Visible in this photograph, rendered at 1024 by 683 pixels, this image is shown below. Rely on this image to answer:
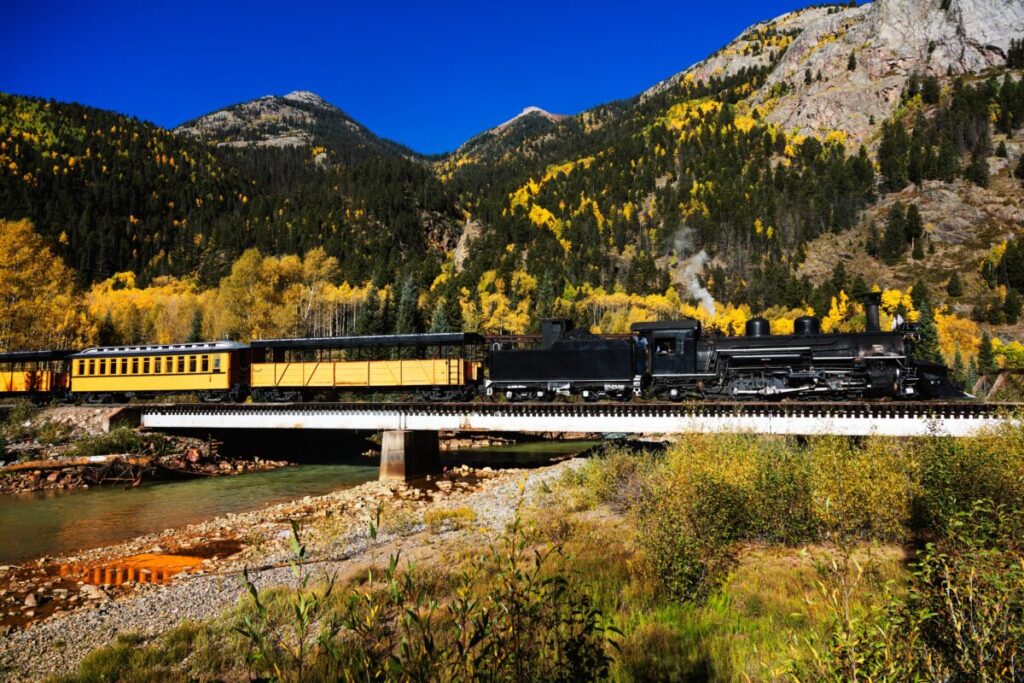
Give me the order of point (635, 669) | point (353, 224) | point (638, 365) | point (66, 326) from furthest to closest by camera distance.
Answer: point (353, 224) → point (66, 326) → point (638, 365) → point (635, 669)

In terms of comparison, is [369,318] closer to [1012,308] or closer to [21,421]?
[21,421]

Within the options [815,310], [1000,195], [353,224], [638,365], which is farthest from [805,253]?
[638,365]

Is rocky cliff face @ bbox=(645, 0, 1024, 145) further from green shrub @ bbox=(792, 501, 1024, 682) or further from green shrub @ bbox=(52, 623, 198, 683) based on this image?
green shrub @ bbox=(52, 623, 198, 683)

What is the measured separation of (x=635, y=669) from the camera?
6.36 meters

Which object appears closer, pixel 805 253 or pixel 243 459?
pixel 243 459

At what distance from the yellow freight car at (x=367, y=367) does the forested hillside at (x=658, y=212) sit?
31.6 metres

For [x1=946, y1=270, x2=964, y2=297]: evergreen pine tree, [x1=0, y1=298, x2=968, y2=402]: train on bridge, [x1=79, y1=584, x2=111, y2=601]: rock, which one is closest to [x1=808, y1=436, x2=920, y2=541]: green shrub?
[x1=0, y1=298, x2=968, y2=402]: train on bridge

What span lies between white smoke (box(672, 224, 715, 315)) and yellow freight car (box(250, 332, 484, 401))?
3246 inches

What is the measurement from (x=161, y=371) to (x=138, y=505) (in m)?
12.3

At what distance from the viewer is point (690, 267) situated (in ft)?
Result: 395

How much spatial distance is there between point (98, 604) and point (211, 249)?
397 ft

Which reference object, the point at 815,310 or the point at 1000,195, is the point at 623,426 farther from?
the point at 1000,195

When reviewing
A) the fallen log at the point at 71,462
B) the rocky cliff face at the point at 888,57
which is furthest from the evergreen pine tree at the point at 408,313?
the rocky cliff face at the point at 888,57

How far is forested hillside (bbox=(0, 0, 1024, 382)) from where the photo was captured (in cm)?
8725
